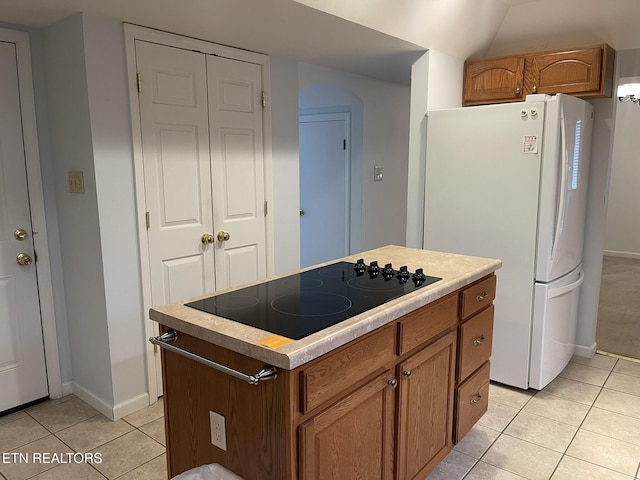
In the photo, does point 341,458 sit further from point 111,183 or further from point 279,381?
point 111,183

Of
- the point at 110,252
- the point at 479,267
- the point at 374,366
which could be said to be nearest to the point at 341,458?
the point at 374,366

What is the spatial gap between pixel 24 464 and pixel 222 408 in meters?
1.42

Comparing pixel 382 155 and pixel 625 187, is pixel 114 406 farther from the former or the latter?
pixel 625 187

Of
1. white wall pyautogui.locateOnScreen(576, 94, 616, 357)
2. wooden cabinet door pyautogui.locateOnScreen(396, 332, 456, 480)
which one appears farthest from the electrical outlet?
white wall pyautogui.locateOnScreen(576, 94, 616, 357)

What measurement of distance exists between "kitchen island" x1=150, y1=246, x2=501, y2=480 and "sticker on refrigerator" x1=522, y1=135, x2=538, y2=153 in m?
1.00

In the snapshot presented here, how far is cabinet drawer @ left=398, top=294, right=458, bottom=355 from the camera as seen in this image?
1.70 meters

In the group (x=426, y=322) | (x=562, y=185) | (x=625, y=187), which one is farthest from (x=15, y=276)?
(x=625, y=187)

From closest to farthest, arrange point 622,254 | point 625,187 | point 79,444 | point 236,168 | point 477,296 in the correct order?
point 477,296, point 79,444, point 236,168, point 625,187, point 622,254

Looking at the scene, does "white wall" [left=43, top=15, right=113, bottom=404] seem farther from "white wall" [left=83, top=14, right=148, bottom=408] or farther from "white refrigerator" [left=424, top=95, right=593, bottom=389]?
"white refrigerator" [left=424, top=95, right=593, bottom=389]

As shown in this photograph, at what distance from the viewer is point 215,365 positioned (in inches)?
54.5

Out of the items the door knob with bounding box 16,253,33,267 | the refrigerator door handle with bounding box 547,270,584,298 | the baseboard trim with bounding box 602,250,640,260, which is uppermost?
the door knob with bounding box 16,253,33,267

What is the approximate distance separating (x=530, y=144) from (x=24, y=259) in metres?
2.86

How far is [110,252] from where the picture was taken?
250 centimetres

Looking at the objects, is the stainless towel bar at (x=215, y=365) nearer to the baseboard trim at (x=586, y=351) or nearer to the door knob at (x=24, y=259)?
the door knob at (x=24, y=259)
